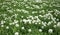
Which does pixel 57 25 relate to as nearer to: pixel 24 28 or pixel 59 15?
pixel 24 28

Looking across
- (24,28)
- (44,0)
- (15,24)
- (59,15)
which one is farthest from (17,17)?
(44,0)

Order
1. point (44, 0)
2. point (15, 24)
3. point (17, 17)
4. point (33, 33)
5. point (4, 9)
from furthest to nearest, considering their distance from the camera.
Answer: point (44, 0) → point (4, 9) → point (17, 17) → point (15, 24) → point (33, 33)

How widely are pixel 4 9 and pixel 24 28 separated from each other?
5.17m

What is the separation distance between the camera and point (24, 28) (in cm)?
871

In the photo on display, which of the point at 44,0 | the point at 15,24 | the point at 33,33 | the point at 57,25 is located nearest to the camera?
the point at 33,33

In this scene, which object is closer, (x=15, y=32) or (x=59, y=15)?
(x=15, y=32)

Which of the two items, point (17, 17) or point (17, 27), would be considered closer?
point (17, 27)

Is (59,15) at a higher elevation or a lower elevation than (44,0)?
higher

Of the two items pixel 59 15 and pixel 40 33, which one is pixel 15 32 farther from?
pixel 59 15

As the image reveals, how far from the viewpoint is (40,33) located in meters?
8.01

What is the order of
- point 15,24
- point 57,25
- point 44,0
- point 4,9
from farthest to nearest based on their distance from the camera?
point 44,0
point 4,9
point 15,24
point 57,25

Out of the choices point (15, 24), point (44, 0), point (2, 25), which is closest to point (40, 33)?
point (15, 24)

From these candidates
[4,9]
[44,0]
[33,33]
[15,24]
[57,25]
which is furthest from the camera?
[44,0]

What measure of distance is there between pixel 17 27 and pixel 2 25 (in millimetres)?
986
